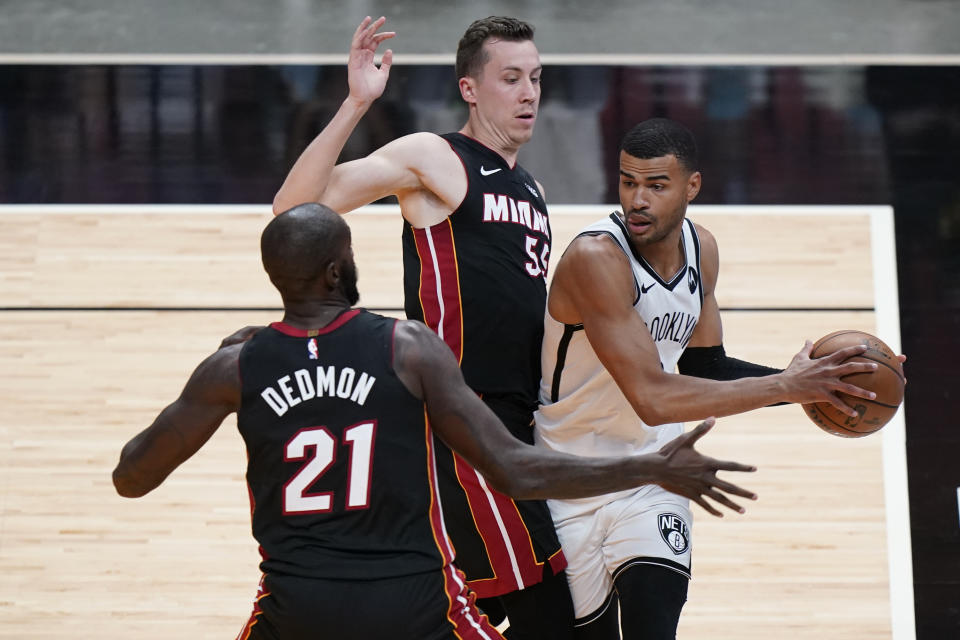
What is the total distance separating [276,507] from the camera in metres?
2.63

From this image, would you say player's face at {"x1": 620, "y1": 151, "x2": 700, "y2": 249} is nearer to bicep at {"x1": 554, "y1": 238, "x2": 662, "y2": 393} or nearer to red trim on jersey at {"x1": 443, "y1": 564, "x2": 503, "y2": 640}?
bicep at {"x1": 554, "y1": 238, "x2": 662, "y2": 393}

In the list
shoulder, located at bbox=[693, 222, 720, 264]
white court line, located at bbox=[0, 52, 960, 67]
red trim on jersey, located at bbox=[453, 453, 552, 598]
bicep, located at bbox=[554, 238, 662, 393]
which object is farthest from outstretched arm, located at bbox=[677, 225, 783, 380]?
white court line, located at bbox=[0, 52, 960, 67]

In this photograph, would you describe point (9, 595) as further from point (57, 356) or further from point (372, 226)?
point (372, 226)

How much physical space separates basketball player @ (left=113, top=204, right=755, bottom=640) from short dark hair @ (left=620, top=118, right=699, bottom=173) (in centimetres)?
105

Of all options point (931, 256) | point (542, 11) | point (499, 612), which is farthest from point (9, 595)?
point (542, 11)

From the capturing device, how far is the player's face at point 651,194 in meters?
3.43

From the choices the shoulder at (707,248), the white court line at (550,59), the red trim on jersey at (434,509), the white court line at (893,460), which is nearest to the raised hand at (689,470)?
the red trim on jersey at (434,509)

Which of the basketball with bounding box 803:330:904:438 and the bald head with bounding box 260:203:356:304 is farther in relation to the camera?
the basketball with bounding box 803:330:904:438

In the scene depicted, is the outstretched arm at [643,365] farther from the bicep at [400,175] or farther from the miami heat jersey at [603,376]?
the bicep at [400,175]

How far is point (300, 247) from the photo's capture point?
2633mm

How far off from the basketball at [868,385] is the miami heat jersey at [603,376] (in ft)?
1.40

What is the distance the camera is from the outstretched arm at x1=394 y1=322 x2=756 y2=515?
2.60m

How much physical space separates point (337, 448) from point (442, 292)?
3.76ft

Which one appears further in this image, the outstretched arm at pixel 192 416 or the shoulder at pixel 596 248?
the shoulder at pixel 596 248
